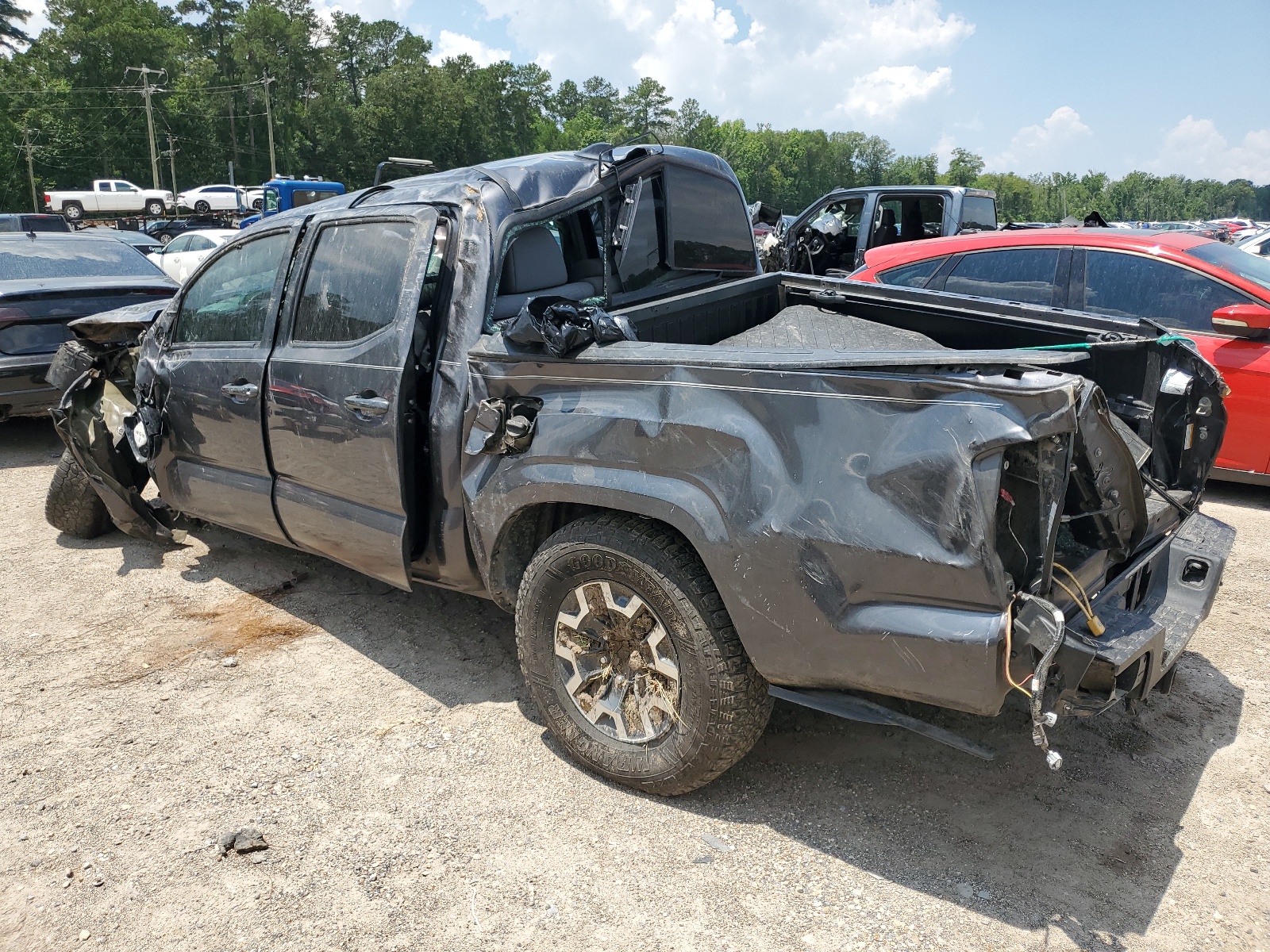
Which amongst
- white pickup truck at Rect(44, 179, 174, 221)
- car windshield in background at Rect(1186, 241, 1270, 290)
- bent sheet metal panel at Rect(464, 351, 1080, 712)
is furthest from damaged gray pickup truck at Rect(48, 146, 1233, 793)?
white pickup truck at Rect(44, 179, 174, 221)

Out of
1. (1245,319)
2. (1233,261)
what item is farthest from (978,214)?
(1245,319)

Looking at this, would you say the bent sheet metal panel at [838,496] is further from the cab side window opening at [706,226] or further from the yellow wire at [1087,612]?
the cab side window opening at [706,226]

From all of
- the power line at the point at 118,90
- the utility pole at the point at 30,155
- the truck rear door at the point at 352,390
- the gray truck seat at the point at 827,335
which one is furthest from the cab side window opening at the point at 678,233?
the power line at the point at 118,90

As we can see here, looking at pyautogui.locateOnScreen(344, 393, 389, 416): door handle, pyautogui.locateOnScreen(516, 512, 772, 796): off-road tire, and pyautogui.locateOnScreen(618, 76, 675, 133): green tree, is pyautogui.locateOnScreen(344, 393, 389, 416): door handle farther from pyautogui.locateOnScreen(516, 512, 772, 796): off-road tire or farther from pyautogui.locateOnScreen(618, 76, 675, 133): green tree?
pyautogui.locateOnScreen(618, 76, 675, 133): green tree

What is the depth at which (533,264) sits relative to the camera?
355 centimetres

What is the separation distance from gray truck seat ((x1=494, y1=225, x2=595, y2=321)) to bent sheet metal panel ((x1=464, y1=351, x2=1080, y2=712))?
0.81 metres

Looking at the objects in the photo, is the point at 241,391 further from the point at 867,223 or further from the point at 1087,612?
the point at 867,223

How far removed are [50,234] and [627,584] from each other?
7.79m

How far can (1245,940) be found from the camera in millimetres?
2316

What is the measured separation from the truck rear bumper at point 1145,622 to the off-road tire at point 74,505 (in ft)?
16.9

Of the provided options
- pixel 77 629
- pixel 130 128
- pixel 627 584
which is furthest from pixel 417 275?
pixel 130 128

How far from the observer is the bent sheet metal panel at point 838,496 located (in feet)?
7.11

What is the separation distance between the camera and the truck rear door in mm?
3369

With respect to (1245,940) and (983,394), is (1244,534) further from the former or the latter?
(983,394)
